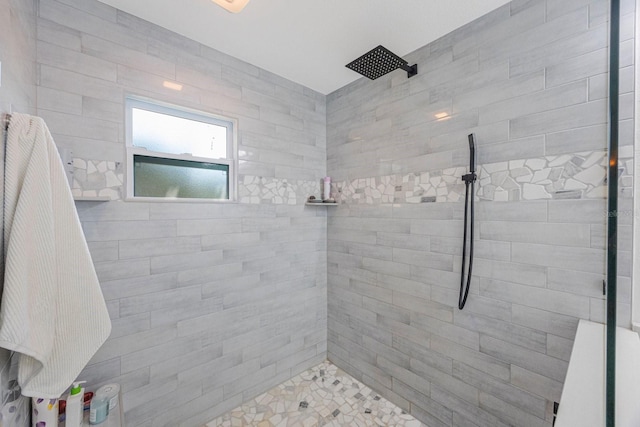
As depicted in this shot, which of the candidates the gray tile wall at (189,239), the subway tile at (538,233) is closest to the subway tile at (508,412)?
the subway tile at (538,233)

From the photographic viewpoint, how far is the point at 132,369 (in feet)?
4.79

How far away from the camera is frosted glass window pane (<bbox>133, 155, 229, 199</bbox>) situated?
5.06 ft

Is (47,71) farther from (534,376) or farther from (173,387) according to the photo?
(534,376)

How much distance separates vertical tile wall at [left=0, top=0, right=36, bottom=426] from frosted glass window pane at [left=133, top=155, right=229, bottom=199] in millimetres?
511

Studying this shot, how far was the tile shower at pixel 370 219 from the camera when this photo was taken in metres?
1.17

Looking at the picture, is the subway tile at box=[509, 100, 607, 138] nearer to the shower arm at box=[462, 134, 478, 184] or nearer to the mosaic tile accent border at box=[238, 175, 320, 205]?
the shower arm at box=[462, 134, 478, 184]

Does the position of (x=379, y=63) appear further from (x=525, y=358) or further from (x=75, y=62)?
(x=525, y=358)

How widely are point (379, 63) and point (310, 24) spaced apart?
1.55 ft

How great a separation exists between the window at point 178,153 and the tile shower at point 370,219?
0.30 feet

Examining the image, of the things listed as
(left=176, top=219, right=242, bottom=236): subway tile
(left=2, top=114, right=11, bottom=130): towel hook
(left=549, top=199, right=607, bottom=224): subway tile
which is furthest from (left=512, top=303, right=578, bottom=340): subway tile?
(left=2, top=114, right=11, bottom=130): towel hook

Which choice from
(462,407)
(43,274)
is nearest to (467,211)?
(462,407)

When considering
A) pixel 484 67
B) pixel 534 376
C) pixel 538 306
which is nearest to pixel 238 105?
pixel 484 67

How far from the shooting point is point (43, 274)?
893 millimetres

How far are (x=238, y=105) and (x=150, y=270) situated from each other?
1227mm
